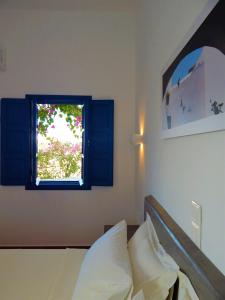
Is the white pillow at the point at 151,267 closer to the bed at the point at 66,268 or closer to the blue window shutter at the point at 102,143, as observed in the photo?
the bed at the point at 66,268

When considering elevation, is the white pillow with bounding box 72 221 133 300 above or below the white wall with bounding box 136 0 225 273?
below

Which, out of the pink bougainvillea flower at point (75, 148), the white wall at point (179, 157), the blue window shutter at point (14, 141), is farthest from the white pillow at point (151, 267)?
the blue window shutter at point (14, 141)

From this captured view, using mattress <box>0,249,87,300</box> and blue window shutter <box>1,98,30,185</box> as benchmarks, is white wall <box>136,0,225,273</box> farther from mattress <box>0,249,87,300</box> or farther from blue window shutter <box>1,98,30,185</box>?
blue window shutter <box>1,98,30,185</box>

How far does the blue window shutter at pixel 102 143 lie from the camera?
3.26 meters

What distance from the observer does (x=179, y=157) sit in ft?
4.21

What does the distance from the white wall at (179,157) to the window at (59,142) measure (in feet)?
3.75

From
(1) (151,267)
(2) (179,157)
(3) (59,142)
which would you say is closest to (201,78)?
(2) (179,157)

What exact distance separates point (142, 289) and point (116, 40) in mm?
2946

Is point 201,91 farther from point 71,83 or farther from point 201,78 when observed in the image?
point 71,83

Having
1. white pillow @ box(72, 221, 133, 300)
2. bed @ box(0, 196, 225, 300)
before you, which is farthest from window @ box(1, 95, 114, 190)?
white pillow @ box(72, 221, 133, 300)

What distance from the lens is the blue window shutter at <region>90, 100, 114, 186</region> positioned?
3260 mm

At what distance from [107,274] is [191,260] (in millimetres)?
449

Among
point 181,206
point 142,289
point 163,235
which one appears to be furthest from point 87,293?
point 181,206

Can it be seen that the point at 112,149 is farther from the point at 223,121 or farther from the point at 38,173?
the point at 223,121
